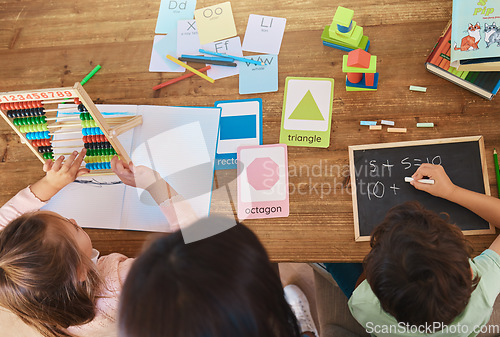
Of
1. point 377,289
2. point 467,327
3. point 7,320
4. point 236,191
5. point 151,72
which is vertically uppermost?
point 151,72

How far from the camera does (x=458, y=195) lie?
3.36 feet

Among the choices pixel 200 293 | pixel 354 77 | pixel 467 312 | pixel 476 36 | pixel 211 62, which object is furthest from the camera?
pixel 211 62

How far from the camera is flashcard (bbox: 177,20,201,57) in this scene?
133 centimetres

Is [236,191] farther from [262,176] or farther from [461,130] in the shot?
[461,130]

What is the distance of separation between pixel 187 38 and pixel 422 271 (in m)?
1.00

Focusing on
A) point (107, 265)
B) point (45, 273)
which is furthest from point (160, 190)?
point (45, 273)

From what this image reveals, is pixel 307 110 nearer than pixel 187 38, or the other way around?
pixel 307 110

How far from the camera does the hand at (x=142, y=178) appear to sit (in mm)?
1192

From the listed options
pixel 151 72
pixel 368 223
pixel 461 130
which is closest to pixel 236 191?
pixel 368 223

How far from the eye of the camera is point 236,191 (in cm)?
117

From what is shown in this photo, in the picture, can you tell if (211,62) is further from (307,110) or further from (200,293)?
(200,293)

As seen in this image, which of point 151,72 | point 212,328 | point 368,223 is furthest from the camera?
point 151,72

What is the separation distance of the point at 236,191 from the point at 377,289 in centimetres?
47

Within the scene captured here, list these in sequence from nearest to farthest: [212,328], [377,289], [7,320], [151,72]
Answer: [212,328] < [377,289] < [151,72] < [7,320]
